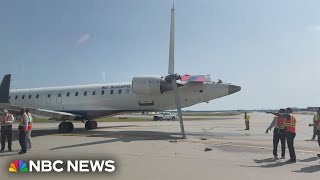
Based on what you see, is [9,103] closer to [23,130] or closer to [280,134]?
[23,130]

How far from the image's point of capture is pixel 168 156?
1226 cm

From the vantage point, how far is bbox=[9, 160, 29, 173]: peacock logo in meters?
9.76

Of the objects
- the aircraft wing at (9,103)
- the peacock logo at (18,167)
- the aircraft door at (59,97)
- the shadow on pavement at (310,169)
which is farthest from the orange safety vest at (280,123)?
the aircraft door at (59,97)

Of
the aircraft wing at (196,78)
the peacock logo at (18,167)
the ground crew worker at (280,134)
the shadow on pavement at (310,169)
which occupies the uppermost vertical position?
the aircraft wing at (196,78)

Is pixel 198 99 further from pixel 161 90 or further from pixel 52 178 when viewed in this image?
pixel 52 178

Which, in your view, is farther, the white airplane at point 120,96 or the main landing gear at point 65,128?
the main landing gear at point 65,128

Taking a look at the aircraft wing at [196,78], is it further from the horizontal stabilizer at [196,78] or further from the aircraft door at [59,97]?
the aircraft door at [59,97]

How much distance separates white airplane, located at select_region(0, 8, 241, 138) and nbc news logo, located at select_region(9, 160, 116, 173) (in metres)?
→ 9.25

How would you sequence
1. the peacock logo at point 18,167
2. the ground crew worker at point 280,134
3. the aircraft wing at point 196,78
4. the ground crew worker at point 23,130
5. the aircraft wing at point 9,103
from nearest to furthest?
the peacock logo at point 18,167
the ground crew worker at point 280,134
the ground crew worker at point 23,130
the aircraft wing at point 9,103
the aircraft wing at point 196,78

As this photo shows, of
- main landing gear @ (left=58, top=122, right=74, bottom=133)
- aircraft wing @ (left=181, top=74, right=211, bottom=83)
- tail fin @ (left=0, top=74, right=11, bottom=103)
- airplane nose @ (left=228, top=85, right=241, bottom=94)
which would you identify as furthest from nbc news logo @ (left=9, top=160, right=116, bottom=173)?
main landing gear @ (left=58, top=122, right=74, bottom=133)

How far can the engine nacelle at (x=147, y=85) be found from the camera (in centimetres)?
2169

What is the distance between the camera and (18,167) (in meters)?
10.2

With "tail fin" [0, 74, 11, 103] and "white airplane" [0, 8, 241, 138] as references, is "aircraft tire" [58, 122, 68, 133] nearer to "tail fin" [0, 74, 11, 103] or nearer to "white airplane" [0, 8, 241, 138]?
"white airplane" [0, 8, 241, 138]

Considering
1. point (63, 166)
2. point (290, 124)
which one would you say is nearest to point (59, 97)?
point (63, 166)
